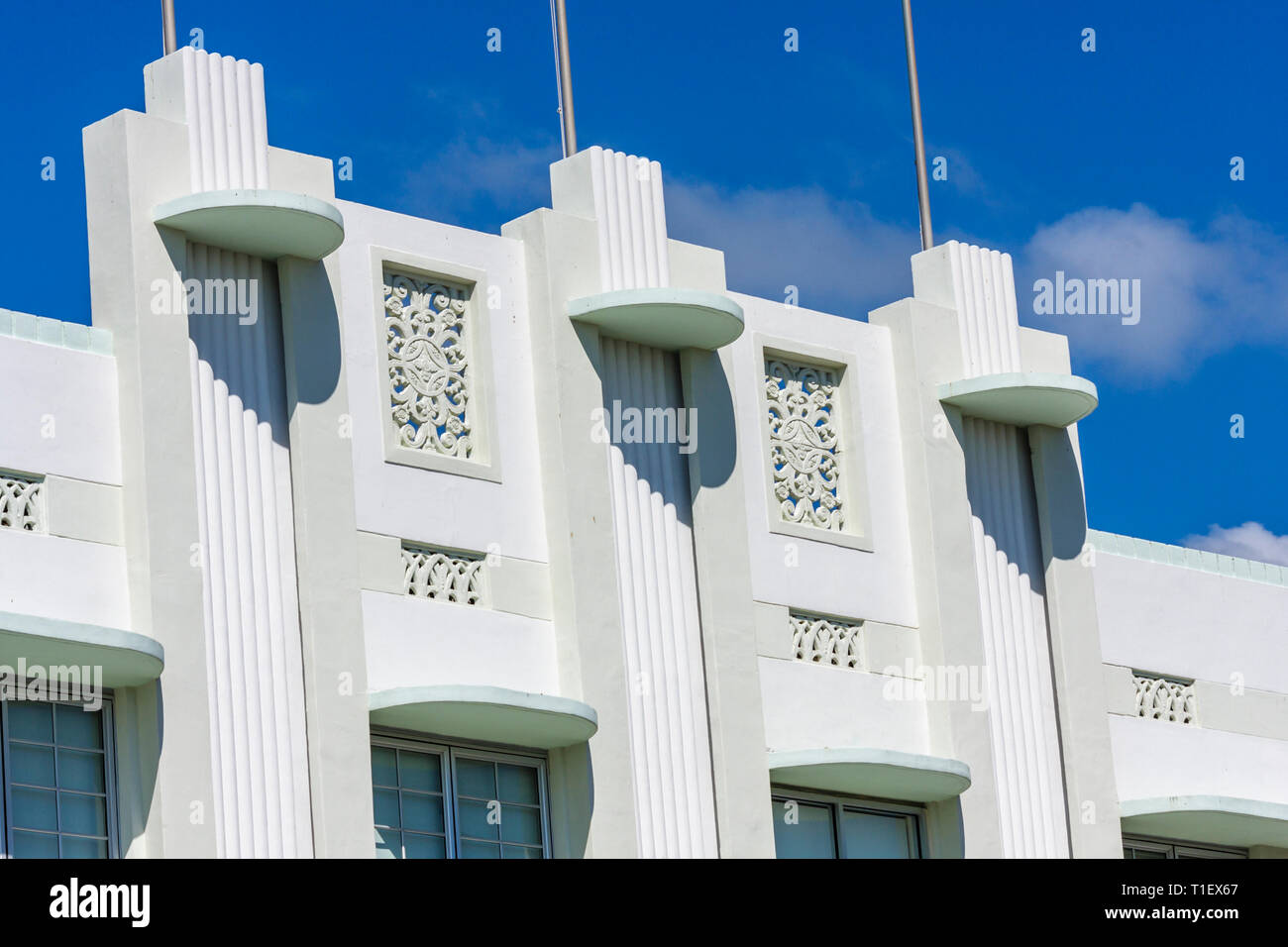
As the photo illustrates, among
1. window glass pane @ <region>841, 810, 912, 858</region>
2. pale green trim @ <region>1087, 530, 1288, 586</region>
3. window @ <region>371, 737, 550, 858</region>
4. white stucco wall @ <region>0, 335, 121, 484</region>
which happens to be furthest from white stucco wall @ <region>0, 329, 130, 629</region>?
pale green trim @ <region>1087, 530, 1288, 586</region>

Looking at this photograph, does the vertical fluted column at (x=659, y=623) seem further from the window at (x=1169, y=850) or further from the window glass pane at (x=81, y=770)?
the window at (x=1169, y=850)

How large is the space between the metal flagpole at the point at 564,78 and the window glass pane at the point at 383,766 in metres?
5.49

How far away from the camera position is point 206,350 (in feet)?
59.9

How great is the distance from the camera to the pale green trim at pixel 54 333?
57.3ft

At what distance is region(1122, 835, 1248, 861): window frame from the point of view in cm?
2419

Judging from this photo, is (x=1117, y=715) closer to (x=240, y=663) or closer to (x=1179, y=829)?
(x=1179, y=829)

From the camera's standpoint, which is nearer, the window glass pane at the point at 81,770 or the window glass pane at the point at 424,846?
the window glass pane at the point at 81,770

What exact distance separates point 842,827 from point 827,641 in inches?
61.7

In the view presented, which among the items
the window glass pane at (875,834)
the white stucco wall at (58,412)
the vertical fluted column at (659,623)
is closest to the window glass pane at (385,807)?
the vertical fluted column at (659,623)

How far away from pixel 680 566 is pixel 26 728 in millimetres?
5877

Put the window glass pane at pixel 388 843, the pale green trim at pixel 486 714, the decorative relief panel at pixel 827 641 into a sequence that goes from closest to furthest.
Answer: the pale green trim at pixel 486 714
the window glass pane at pixel 388 843
the decorative relief panel at pixel 827 641

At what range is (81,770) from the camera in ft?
56.2
